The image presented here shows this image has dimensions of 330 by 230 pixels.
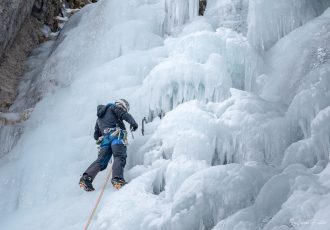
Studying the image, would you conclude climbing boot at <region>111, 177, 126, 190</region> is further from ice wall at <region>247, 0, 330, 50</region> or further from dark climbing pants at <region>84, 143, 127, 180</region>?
ice wall at <region>247, 0, 330, 50</region>

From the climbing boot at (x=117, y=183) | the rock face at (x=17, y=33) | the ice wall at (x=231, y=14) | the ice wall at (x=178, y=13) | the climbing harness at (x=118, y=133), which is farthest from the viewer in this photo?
the ice wall at (x=178, y=13)

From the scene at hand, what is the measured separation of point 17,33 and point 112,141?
184 inches

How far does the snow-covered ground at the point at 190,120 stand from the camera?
4.00 metres

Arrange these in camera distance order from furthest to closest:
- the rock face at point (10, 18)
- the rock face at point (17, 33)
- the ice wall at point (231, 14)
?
1. the rock face at point (17, 33)
2. the rock face at point (10, 18)
3. the ice wall at point (231, 14)

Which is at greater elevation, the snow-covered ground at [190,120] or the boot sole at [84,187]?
the snow-covered ground at [190,120]

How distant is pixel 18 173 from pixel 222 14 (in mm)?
4164

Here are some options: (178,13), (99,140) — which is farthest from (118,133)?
(178,13)

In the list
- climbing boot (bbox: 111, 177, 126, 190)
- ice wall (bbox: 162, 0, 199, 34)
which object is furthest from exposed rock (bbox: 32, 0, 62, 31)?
climbing boot (bbox: 111, 177, 126, 190)

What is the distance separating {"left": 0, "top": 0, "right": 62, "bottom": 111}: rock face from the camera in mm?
8062

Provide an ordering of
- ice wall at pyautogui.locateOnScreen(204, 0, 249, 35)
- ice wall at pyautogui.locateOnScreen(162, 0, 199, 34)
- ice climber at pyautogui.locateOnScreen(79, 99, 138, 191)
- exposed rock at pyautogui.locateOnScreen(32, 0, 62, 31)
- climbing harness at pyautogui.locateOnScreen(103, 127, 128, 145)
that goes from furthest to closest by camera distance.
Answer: exposed rock at pyautogui.locateOnScreen(32, 0, 62, 31), ice wall at pyautogui.locateOnScreen(162, 0, 199, 34), ice wall at pyautogui.locateOnScreen(204, 0, 249, 35), climbing harness at pyautogui.locateOnScreen(103, 127, 128, 145), ice climber at pyautogui.locateOnScreen(79, 99, 138, 191)

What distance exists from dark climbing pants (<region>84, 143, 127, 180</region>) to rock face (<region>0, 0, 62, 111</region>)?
3.19 m

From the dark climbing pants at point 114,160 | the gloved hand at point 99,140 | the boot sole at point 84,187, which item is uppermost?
the gloved hand at point 99,140

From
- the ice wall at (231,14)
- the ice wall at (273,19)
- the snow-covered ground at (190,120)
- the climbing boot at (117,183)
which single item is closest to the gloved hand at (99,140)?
the snow-covered ground at (190,120)

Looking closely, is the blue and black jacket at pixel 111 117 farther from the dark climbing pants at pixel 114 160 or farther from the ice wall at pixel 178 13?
the ice wall at pixel 178 13
